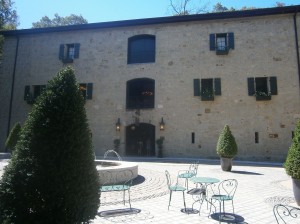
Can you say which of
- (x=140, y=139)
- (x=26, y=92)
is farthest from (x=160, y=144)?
(x=26, y=92)

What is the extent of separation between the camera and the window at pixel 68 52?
834 inches

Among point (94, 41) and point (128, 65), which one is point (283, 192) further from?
point (94, 41)

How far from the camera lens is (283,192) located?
7.77 m

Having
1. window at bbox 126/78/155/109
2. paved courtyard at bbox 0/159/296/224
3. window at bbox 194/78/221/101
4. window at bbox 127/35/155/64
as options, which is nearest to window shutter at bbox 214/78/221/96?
window at bbox 194/78/221/101

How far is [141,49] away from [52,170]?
18.2 metres

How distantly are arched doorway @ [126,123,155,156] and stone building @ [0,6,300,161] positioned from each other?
73 mm

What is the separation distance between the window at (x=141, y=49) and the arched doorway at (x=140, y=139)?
5.02 m

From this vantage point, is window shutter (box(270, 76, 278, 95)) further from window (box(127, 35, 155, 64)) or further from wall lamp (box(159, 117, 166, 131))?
window (box(127, 35, 155, 64))

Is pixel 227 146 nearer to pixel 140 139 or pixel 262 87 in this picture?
pixel 262 87

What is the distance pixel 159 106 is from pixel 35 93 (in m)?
10.2

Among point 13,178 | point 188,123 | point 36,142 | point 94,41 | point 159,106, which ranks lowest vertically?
point 13,178

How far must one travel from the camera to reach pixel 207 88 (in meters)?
18.7

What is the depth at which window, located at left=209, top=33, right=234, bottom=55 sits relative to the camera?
60.7 feet

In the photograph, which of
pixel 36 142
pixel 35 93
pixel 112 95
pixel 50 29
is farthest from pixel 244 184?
pixel 50 29
